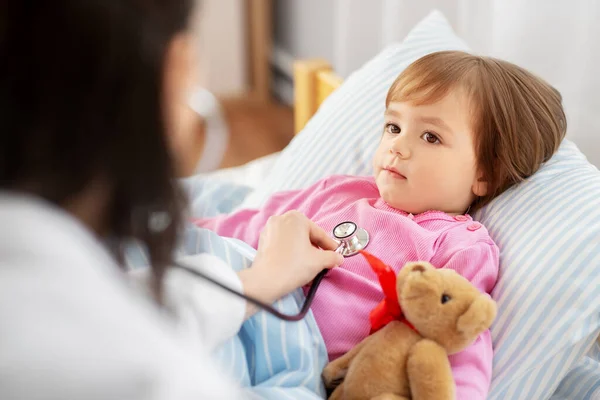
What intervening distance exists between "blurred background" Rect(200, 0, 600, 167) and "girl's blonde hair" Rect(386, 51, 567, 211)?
317 mm

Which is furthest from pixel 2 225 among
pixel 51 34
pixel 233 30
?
pixel 233 30

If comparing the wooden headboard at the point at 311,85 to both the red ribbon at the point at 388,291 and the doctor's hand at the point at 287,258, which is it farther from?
the red ribbon at the point at 388,291

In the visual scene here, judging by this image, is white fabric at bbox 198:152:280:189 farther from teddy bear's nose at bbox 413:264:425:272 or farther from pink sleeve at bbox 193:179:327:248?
teddy bear's nose at bbox 413:264:425:272

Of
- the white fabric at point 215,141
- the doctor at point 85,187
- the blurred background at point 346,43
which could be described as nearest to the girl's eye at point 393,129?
the blurred background at point 346,43

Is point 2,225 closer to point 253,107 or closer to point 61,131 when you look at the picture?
point 61,131

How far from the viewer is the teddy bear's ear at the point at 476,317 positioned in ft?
2.59

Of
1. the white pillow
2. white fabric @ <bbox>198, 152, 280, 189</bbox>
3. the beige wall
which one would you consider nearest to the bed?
the white pillow

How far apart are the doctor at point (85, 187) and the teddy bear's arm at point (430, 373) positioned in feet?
0.96

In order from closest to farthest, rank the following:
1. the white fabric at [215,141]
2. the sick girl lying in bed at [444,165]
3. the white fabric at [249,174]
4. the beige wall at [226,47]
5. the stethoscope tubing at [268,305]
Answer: the stethoscope tubing at [268,305], the sick girl lying in bed at [444,165], the white fabric at [249,174], the white fabric at [215,141], the beige wall at [226,47]

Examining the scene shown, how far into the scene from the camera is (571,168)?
108cm

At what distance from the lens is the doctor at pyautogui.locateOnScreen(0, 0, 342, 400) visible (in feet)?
1.58

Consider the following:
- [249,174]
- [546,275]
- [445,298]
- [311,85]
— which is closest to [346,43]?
[311,85]

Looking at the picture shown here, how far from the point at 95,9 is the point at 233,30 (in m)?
2.85

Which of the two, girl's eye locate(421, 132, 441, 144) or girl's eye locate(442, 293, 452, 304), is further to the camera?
girl's eye locate(421, 132, 441, 144)
